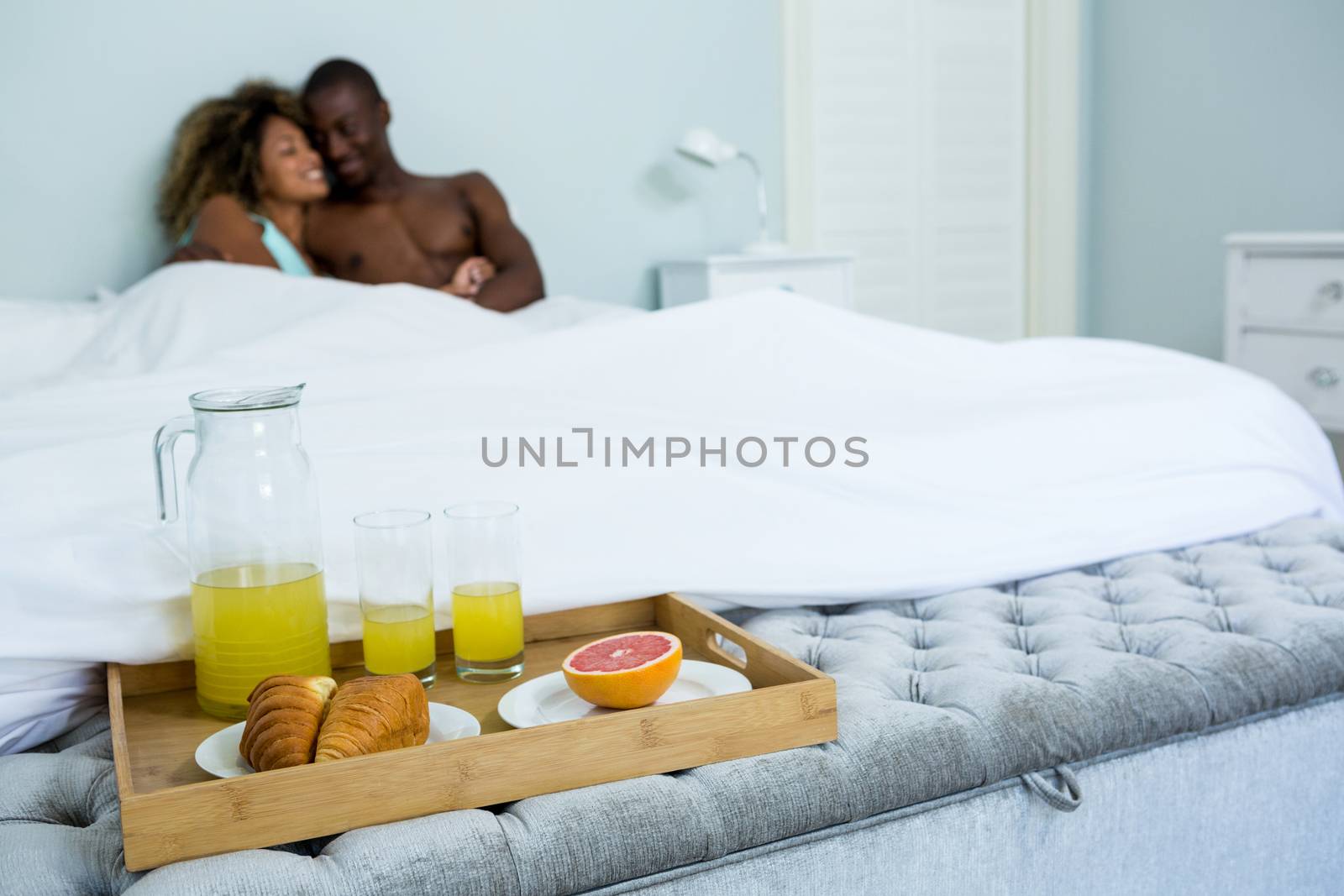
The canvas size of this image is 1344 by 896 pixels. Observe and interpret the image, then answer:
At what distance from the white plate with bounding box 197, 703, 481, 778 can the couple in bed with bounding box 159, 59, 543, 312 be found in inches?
76.1

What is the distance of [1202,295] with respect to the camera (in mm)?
3596

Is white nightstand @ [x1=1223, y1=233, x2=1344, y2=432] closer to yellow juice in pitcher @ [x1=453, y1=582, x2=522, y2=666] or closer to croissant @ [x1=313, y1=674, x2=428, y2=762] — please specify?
yellow juice in pitcher @ [x1=453, y1=582, x2=522, y2=666]

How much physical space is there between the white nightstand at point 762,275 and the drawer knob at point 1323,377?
1.14m

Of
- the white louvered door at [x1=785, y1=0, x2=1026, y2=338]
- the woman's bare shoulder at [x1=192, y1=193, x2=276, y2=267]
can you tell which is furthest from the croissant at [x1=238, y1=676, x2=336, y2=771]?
the white louvered door at [x1=785, y1=0, x2=1026, y2=338]

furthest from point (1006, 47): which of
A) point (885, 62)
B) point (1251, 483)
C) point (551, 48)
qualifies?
point (1251, 483)

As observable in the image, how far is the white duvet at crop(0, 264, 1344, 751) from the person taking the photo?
3.20 ft

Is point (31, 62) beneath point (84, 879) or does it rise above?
above

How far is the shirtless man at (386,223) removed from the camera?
2781 mm

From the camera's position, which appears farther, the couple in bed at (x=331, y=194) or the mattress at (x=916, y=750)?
the couple in bed at (x=331, y=194)

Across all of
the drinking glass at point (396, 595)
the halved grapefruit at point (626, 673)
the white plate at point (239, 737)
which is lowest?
the white plate at point (239, 737)

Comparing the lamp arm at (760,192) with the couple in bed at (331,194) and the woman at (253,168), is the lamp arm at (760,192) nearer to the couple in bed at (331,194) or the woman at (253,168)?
the couple in bed at (331,194)

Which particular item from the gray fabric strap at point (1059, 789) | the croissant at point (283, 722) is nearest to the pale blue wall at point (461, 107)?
the croissant at point (283, 722)

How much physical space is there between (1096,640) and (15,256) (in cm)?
262

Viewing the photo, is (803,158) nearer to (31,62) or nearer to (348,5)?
(348,5)
